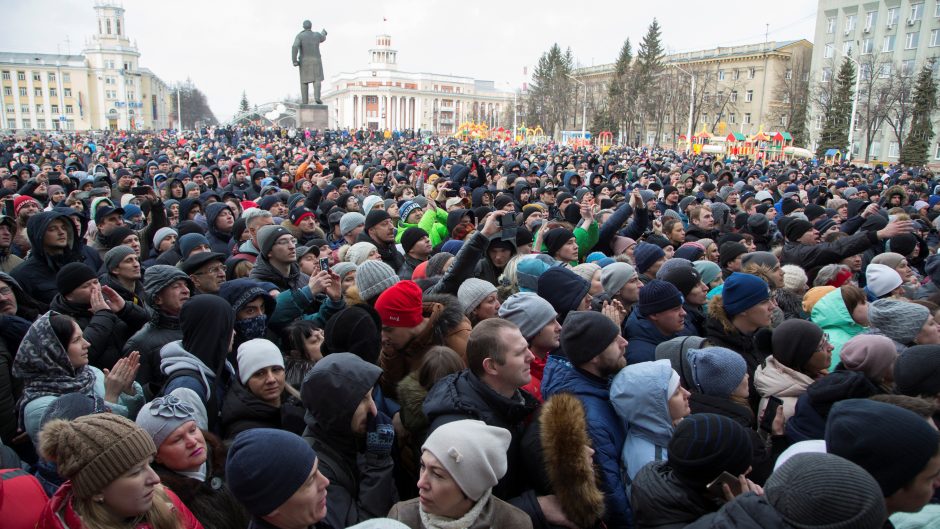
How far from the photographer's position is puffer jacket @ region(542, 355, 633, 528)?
2699 millimetres

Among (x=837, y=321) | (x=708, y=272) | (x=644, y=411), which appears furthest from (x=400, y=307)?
(x=708, y=272)

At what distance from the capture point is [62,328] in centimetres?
322

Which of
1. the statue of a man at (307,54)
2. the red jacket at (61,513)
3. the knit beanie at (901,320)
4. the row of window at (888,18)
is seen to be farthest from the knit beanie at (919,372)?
the row of window at (888,18)

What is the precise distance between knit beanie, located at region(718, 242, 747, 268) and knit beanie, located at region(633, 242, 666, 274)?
1.11m

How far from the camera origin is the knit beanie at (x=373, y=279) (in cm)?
425

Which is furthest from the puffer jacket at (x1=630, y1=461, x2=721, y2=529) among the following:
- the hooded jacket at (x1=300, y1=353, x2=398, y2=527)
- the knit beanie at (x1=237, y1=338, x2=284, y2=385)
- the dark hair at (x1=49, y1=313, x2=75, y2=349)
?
the dark hair at (x1=49, y1=313, x2=75, y2=349)

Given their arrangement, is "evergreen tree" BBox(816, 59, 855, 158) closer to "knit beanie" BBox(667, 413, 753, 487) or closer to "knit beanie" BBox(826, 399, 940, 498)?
"knit beanie" BBox(826, 399, 940, 498)

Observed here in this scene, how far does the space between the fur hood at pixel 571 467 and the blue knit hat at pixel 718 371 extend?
1004 mm

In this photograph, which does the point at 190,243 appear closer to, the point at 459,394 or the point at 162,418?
the point at 162,418

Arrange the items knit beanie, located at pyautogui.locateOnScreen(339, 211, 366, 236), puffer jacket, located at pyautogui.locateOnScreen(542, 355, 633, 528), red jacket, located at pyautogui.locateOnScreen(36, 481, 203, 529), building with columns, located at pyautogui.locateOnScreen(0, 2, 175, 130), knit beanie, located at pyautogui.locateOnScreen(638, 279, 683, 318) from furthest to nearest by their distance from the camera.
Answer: building with columns, located at pyautogui.locateOnScreen(0, 2, 175, 130), knit beanie, located at pyautogui.locateOnScreen(339, 211, 366, 236), knit beanie, located at pyautogui.locateOnScreen(638, 279, 683, 318), puffer jacket, located at pyautogui.locateOnScreen(542, 355, 633, 528), red jacket, located at pyautogui.locateOnScreen(36, 481, 203, 529)

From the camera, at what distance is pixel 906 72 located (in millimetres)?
44906

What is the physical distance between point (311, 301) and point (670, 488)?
3104mm

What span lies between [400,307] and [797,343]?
7.54ft

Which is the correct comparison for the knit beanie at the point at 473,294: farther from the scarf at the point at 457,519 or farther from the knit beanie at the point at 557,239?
the scarf at the point at 457,519
